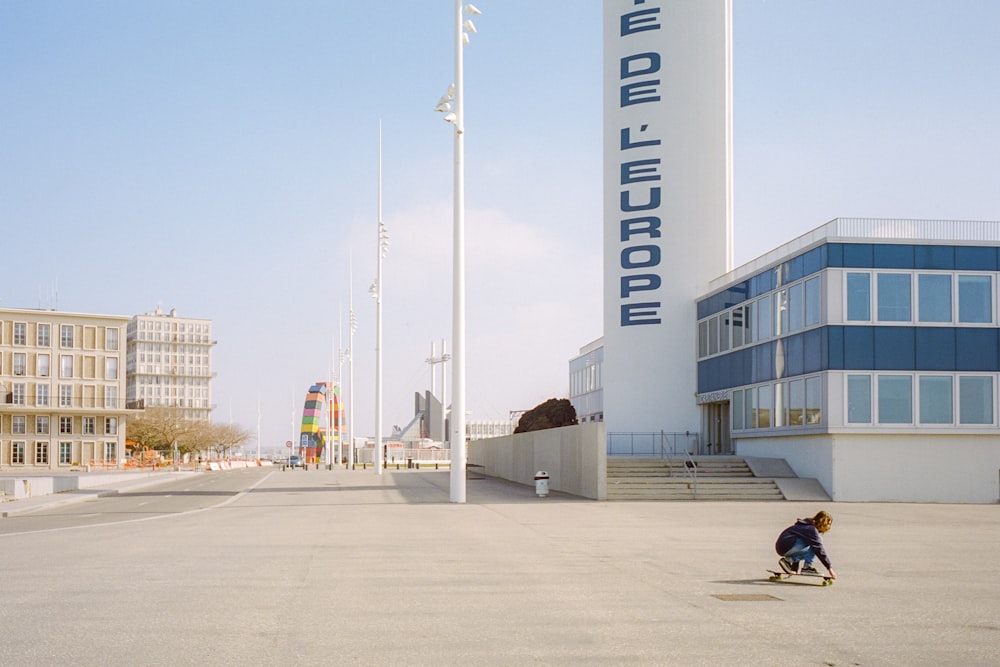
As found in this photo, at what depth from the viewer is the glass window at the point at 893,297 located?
35094 mm

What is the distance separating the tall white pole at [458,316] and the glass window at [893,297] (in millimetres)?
14112

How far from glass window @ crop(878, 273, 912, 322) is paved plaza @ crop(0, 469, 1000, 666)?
12418mm

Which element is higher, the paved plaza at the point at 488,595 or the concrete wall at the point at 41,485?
the paved plaza at the point at 488,595

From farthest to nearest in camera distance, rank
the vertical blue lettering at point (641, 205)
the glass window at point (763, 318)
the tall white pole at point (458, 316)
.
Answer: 1. the vertical blue lettering at point (641, 205)
2. the glass window at point (763, 318)
3. the tall white pole at point (458, 316)

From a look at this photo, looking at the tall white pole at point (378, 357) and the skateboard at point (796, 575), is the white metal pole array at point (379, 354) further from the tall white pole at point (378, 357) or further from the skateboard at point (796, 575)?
the skateboard at point (796, 575)

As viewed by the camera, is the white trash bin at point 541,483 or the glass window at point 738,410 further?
the glass window at point 738,410

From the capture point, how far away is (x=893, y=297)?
1384 inches

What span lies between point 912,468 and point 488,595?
26.8 m

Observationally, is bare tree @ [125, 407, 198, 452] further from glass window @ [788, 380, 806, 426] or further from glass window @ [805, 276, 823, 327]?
glass window @ [805, 276, 823, 327]

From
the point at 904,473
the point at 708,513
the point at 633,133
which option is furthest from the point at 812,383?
the point at 633,133

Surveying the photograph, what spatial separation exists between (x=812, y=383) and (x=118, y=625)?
29.7m

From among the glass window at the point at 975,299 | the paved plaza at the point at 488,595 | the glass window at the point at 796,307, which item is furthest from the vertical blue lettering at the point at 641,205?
the paved plaza at the point at 488,595

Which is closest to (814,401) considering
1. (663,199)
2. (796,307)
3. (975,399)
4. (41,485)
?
(796,307)

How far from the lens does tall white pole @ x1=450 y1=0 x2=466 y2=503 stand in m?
31.1
